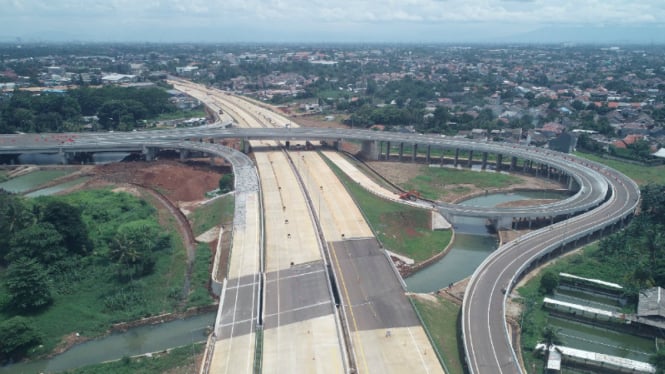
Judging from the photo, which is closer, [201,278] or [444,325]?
[444,325]

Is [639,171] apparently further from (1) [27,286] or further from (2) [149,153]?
(1) [27,286]

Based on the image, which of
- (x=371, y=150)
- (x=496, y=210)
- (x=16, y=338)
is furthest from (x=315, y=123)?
(x=16, y=338)

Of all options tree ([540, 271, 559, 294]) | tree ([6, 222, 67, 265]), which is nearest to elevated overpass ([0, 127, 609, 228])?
tree ([540, 271, 559, 294])

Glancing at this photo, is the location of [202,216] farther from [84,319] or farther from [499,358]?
[499,358]

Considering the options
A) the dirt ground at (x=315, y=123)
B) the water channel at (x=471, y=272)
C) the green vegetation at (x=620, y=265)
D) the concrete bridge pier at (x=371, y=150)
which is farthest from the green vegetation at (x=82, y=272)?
the dirt ground at (x=315, y=123)

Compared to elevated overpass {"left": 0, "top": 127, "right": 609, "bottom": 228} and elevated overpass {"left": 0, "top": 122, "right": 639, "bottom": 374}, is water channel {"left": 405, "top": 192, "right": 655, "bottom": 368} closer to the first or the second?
elevated overpass {"left": 0, "top": 122, "right": 639, "bottom": 374}

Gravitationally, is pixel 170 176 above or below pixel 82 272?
above
